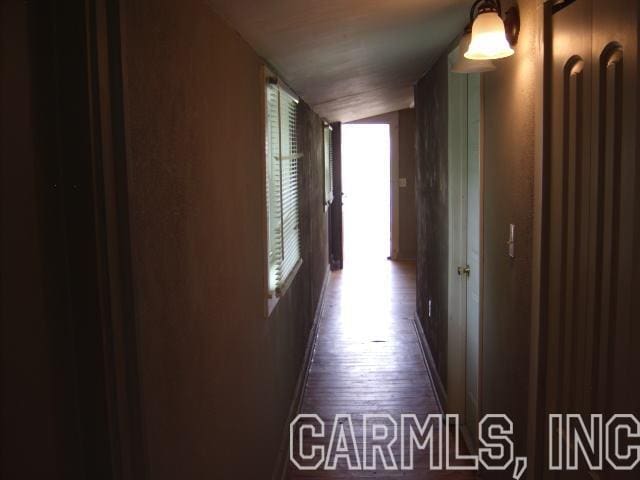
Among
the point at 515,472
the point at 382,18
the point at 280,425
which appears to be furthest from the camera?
the point at 280,425

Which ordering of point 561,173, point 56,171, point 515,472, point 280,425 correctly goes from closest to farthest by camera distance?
point 56,171 → point 561,173 → point 515,472 → point 280,425

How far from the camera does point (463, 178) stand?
359cm

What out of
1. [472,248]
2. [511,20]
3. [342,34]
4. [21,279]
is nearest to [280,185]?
[342,34]

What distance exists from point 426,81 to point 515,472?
3.29 m

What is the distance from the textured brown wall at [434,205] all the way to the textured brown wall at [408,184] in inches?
157

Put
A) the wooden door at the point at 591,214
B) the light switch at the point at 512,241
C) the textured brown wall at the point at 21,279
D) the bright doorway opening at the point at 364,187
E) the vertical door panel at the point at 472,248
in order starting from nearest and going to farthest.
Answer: the textured brown wall at the point at 21,279
the wooden door at the point at 591,214
the light switch at the point at 512,241
the vertical door panel at the point at 472,248
the bright doorway opening at the point at 364,187

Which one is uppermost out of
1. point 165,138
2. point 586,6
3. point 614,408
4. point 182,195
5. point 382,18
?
point 382,18

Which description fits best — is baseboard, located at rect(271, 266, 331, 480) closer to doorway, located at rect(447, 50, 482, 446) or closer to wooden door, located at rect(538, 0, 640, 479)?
doorway, located at rect(447, 50, 482, 446)

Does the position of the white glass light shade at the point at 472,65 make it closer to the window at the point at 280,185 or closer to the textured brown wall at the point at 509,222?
the textured brown wall at the point at 509,222

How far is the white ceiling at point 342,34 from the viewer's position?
199cm

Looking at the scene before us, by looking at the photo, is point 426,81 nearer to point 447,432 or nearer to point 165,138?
point 447,432

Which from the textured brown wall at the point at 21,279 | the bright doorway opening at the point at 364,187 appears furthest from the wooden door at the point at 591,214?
the bright doorway opening at the point at 364,187

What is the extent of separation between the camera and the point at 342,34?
2.55 m

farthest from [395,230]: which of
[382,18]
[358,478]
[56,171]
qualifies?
[56,171]
